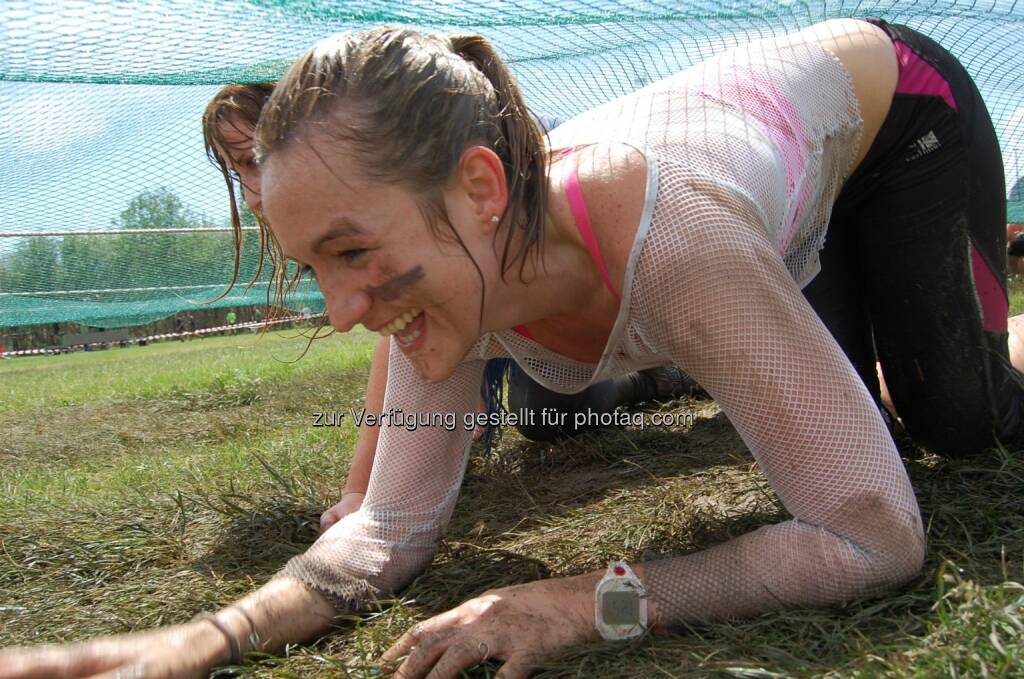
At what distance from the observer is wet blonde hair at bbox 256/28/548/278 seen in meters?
1.30

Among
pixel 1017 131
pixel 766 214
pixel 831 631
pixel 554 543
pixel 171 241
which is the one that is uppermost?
pixel 766 214

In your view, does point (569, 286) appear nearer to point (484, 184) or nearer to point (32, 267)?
point (484, 184)

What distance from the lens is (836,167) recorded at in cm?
191

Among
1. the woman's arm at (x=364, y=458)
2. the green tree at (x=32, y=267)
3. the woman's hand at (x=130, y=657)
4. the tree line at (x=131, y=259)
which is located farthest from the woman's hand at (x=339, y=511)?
the green tree at (x=32, y=267)

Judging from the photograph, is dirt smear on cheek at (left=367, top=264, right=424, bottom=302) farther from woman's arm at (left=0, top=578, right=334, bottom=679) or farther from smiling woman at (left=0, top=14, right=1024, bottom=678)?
woman's arm at (left=0, top=578, right=334, bottom=679)

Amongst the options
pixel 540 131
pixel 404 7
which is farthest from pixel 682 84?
pixel 404 7

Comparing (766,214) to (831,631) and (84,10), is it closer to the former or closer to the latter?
(831,631)

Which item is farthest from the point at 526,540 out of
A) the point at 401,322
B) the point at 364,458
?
the point at 401,322

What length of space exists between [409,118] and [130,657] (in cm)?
95

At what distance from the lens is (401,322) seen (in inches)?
58.0

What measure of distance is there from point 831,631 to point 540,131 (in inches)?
39.0

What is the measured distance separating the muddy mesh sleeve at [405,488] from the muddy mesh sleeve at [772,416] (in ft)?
1.77

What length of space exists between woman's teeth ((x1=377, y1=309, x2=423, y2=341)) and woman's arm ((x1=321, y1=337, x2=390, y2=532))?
2.10 ft

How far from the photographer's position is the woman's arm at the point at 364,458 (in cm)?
216
